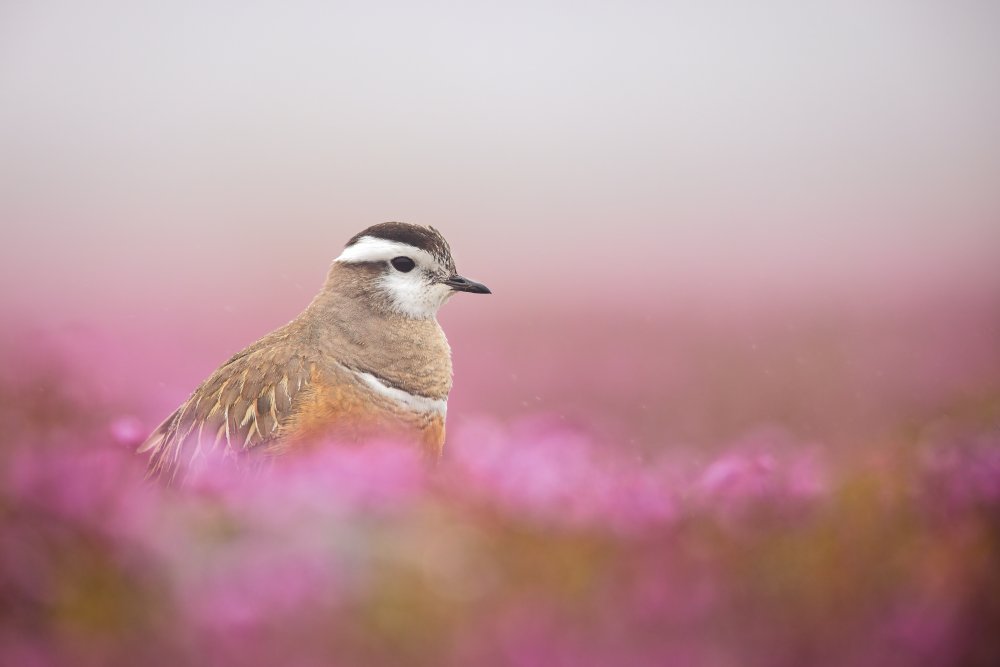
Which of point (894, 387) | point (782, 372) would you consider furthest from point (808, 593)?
point (782, 372)

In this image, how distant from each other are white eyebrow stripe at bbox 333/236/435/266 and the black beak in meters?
0.11

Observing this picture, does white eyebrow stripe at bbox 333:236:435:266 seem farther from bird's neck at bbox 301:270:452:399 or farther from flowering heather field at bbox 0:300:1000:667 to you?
flowering heather field at bbox 0:300:1000:667

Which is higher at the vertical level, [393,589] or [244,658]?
[393,589]

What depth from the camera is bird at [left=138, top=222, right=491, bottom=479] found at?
348 centimetres

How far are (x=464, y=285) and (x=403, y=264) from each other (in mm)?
278

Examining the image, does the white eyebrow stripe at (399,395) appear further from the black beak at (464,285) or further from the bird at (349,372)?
the black beak at (464,285)

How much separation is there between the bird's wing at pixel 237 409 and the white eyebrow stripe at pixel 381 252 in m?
0.54

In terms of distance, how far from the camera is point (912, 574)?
209 cm

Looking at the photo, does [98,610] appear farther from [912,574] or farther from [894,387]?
[894,387]

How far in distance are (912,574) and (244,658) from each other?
1.45 m

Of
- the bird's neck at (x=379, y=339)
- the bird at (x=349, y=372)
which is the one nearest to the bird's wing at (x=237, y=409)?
the bird at (x=349, y=372)

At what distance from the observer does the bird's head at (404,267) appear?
4.01 metres

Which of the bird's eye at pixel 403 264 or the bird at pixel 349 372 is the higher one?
the bird's eye at pixel 403 264

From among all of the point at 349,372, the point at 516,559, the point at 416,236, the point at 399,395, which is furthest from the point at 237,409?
the point at 516,559
